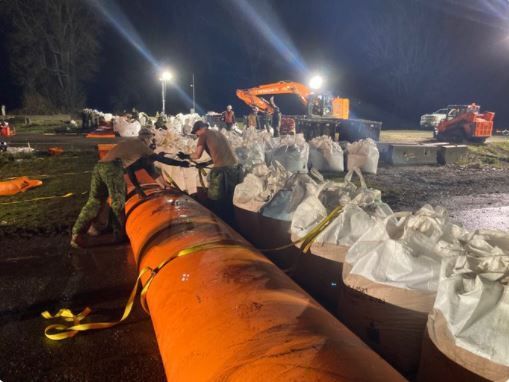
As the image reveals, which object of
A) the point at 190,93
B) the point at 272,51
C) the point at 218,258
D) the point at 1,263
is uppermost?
the point at 272,51

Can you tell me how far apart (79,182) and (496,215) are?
827 centimetres

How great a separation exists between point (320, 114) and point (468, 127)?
21.1ft

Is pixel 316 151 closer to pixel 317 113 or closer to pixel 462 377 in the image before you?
pixel 462 377

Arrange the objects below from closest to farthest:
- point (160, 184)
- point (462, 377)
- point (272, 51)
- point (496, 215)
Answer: point (462, 377), point (160, 184), point (496, 215), point (272, 51)

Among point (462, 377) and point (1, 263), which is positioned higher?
point (462, 377)

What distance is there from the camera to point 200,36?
2032 inches

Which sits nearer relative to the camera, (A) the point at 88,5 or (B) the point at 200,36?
(A) the point at 88,5

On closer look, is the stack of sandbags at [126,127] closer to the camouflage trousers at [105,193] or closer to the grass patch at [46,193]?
the grass patch at [46,193]

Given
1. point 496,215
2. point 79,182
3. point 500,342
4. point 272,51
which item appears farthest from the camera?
point 272,51

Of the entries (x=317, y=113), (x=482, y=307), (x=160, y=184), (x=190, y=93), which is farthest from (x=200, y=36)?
(x=482, y=307)

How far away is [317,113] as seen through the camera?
1727 cm

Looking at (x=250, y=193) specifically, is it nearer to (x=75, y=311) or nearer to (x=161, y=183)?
(x=161, y=183)

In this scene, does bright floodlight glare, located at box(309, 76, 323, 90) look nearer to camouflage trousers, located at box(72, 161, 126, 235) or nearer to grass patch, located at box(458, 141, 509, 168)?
grass patch, located at box(458, 141, 509, 168)

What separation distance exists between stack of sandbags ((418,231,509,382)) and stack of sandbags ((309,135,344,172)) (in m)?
6.96
